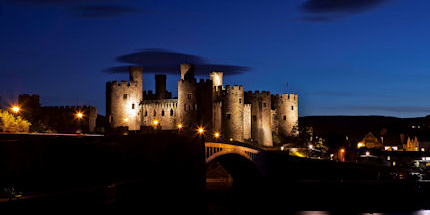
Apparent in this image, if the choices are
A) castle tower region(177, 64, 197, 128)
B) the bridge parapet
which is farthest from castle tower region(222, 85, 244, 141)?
the bridge parapet

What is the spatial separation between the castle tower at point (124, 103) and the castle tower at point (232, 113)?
47.0ft

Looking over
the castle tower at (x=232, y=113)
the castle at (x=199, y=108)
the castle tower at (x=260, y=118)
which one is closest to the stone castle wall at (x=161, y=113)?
the castle at (x=199, y=108)

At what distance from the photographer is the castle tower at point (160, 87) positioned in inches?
3730

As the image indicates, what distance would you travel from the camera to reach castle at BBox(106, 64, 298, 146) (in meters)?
82.9

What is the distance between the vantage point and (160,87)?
95.5m

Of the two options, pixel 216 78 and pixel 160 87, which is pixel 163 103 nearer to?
pixel 160 87

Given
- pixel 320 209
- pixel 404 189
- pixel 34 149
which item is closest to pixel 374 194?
pixel 404 189

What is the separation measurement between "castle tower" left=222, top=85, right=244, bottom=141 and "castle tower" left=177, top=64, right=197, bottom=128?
4.82 meters

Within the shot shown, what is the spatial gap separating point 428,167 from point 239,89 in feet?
109

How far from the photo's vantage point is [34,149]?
123 ft

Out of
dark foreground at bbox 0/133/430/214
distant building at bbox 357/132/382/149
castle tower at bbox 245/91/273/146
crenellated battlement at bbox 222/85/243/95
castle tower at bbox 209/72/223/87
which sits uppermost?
castle tower at bbox 209/72/223/87

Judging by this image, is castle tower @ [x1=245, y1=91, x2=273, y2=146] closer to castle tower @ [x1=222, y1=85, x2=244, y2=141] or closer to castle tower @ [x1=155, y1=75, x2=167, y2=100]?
castle tower @ [x1=222, y1=85, x2=244, y2=141]

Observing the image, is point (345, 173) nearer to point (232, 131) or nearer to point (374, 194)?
point (374, 194)

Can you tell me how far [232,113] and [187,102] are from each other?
7.13 meters
